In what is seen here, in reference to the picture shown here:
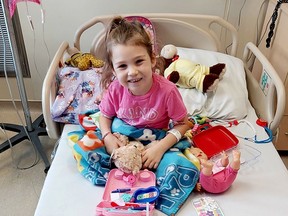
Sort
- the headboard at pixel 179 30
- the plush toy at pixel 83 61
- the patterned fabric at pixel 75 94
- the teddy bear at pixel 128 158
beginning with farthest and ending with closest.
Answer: the headboard at pixel 179 30, the plush toy at pixel 83 61, the patterned fabric at pixel 75 94, the teddy bear at pixel 128 158

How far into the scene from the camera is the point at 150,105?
4.32 feet

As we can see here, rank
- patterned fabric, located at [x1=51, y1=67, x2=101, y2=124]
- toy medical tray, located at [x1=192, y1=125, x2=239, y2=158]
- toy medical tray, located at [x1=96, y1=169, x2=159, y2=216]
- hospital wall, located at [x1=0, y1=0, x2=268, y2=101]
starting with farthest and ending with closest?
hospital wall, located at [x1=0, y1=0, x2=268, y2=101] → patterned fabric, located at [x1=51, y1=67, x2=101, y2=124] → toy medical tray, located at [x1=192, y1=125, x2=239, y2=158] → toy medical tray, located at [x1=96, y1=169, x2=159, y2=216]

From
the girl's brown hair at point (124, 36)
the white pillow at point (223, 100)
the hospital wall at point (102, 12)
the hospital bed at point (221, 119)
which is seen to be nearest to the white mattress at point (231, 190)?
the hospital bed at point (221, 119)

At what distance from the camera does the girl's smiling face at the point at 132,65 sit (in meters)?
1.18

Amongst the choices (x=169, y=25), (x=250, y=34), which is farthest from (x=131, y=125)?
(x=250, y=34)

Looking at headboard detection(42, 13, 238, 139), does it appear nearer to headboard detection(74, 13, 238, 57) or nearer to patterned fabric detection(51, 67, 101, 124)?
headboard detection(74, 13, 238, 57)

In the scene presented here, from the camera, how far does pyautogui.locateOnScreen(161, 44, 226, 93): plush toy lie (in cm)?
165

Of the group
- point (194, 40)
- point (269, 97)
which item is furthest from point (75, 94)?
point (269, 97)

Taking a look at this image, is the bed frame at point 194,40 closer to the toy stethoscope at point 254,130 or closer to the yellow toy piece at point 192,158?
the toy stethoscope at point 254,130

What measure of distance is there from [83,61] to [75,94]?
0.79 ft

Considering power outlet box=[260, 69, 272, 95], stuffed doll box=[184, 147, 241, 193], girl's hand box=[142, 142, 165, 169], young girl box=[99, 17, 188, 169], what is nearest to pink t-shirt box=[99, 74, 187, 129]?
young girl box=[99, 17, 188, 169]

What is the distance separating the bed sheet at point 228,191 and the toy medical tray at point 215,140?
10cm

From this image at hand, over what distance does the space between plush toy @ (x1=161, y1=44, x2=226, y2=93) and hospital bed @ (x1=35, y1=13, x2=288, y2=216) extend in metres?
0.04

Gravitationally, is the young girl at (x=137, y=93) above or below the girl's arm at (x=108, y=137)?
above
